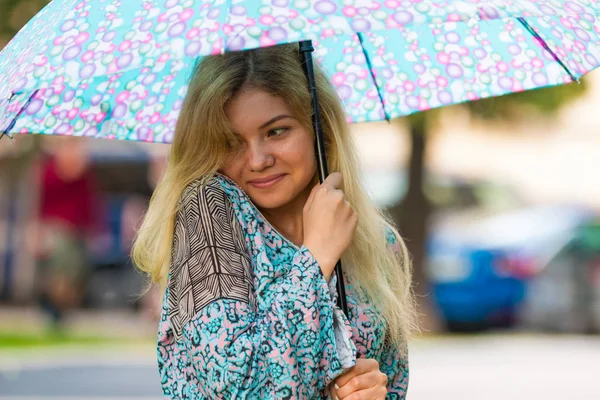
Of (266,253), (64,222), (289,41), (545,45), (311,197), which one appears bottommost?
(266,253)

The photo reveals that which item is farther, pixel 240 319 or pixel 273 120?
pixel 273 120

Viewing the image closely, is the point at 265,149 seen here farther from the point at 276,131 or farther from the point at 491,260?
the point at 491,260

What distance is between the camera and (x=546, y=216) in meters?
14.3

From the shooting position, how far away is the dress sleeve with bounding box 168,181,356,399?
9.26 feet

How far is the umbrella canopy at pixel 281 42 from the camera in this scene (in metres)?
2.77

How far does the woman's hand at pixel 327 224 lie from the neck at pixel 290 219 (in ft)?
0.48

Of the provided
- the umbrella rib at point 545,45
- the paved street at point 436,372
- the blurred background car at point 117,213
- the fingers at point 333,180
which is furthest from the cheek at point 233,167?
the blurred background car at point 117,213

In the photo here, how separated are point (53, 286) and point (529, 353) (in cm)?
482

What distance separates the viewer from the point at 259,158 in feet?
10.3

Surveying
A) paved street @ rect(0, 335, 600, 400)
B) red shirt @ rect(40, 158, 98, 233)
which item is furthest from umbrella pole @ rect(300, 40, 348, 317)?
red shirt @ rect(40, 158, 98, 233)

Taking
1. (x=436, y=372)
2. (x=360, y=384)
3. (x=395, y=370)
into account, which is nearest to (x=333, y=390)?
(x=360, y=384)

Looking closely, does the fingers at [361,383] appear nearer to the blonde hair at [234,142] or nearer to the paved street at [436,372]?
the blonde hair at [234,142]

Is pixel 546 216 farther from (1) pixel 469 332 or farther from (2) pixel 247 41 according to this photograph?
(2) pixel 247 41

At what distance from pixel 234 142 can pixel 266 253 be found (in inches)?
12.5
